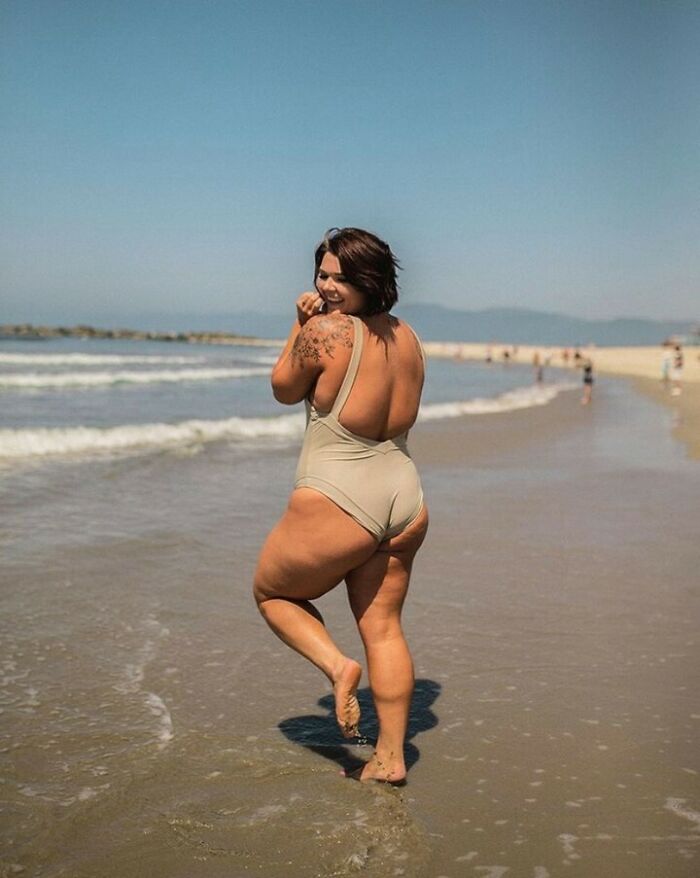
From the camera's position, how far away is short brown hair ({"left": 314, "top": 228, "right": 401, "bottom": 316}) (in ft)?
9.51

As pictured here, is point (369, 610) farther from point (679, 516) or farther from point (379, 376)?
point (679, 516)

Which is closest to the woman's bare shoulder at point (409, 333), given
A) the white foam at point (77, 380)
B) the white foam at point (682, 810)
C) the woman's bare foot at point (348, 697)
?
the woman's bare foot at point (348, 697)

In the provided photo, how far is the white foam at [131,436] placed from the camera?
42.1ft

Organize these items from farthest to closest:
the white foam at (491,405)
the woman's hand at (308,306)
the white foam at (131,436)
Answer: the white foam at (491,405) → the white foam at (131,436) → the woman's hand at (308,306)

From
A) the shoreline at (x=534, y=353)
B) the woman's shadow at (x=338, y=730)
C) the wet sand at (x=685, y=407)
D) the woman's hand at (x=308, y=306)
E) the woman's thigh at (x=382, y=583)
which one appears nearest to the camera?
the woman's hand at (x=308, y=306)

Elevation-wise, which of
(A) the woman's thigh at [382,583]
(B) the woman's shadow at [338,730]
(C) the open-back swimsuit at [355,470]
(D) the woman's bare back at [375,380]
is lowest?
(B) the woman's shadow at [338,730]

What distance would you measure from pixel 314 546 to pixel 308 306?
2.80ft

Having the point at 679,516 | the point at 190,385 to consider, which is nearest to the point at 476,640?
the point at 679,516

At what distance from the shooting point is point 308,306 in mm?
3018

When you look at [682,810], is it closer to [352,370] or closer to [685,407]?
[352,370]

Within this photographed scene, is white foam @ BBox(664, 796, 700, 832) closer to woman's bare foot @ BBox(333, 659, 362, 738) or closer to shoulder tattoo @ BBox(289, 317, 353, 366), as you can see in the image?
woman's bare foot @ BBox(333, 659, 362, 738)

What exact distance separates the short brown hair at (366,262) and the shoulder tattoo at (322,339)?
0.13 metres

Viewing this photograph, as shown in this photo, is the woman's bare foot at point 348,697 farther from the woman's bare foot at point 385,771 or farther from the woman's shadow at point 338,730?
the woman's shadow at point 338,730

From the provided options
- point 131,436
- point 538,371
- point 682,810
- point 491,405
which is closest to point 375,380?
point 682,810
